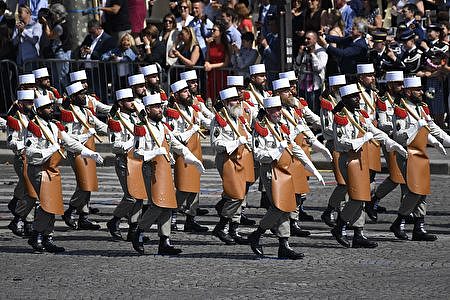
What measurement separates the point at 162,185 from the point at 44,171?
1469mm

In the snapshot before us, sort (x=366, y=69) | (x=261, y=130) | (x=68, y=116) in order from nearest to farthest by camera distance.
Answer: (x=261, y=130)
(x=68, y=116)
(x=366, y=69)

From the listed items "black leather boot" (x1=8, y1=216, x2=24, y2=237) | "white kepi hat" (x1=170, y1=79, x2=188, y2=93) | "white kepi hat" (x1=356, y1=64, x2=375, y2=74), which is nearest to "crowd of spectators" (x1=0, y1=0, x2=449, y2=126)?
"white kepi hat" (x1=356, y1=64, x2=375, y2=74)

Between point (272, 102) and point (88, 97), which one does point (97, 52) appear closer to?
point (88, 97)

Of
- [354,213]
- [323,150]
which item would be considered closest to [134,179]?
[323,150]

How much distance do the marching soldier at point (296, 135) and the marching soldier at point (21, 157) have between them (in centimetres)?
303

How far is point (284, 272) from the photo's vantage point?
1523cm

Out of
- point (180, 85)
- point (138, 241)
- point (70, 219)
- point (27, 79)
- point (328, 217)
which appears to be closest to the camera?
point (138, 241)

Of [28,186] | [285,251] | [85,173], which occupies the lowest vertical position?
[285,251]

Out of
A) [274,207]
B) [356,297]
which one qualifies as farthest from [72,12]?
[356,297]

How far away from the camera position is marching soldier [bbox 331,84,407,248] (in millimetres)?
16938

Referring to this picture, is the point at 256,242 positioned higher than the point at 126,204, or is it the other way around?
the point at 126,204

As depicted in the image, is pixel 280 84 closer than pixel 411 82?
Yes

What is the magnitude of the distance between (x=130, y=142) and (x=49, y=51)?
9427mm

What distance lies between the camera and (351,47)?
950 inches
